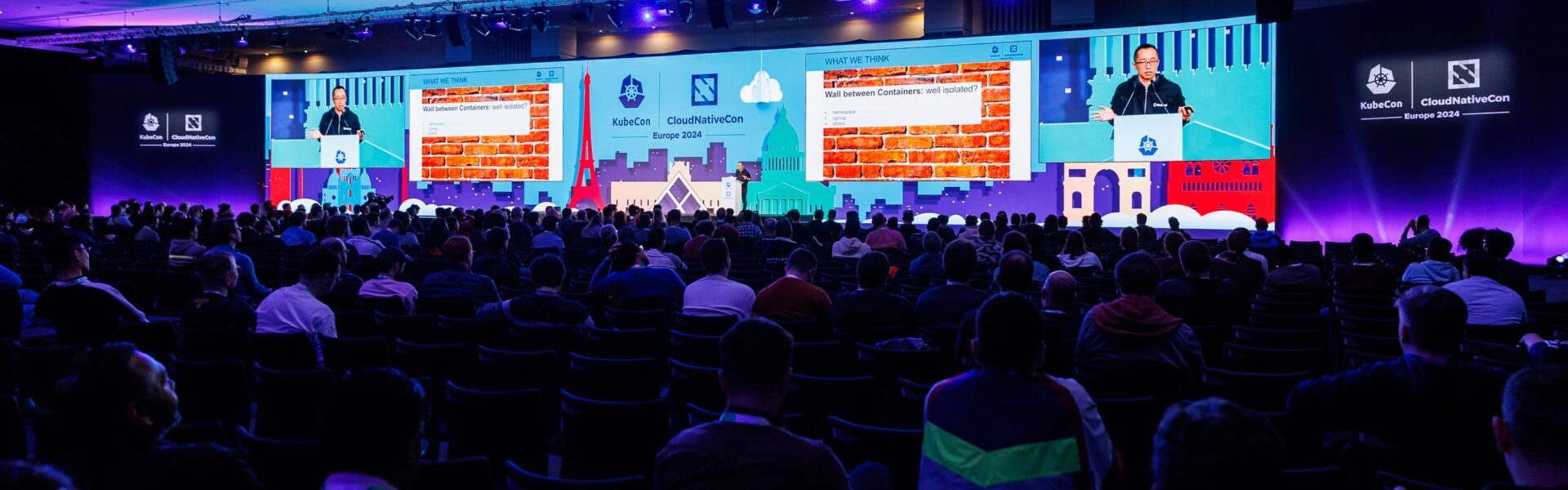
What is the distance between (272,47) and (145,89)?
9.64 ft

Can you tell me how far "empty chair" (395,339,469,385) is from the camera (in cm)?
459

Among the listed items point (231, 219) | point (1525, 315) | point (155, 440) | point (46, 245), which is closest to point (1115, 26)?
point (1525, 315)

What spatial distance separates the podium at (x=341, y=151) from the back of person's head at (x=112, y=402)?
21.1 meters

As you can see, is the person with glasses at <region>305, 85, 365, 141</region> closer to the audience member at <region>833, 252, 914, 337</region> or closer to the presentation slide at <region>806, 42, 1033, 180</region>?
the presentation slide at <region>806, 42, 1033, 180</region>

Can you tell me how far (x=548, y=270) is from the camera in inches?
207

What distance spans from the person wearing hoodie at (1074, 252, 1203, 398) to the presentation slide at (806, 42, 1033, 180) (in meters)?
12.7

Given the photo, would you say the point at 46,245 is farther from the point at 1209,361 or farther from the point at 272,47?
the point at 272,47

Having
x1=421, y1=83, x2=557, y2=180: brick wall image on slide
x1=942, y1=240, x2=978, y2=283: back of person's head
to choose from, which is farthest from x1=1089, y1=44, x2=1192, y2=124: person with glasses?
x1=942, y1=240, x2=978, y2=283: back of person's head

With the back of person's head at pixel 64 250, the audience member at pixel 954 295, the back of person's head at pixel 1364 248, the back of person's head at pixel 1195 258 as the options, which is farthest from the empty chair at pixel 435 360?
the back of person's head at pixel 1364 248

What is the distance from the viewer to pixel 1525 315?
5.33 m

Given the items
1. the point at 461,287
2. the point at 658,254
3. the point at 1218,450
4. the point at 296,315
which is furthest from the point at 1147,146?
the point at 1218,450

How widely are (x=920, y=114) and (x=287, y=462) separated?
15.0 meters

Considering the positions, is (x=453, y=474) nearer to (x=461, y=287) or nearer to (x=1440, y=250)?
(x=461, y=287)

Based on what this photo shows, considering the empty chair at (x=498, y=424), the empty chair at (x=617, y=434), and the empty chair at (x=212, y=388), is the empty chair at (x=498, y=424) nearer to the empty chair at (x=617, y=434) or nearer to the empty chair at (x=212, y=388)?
the empty chair at (x=617, y=434)
